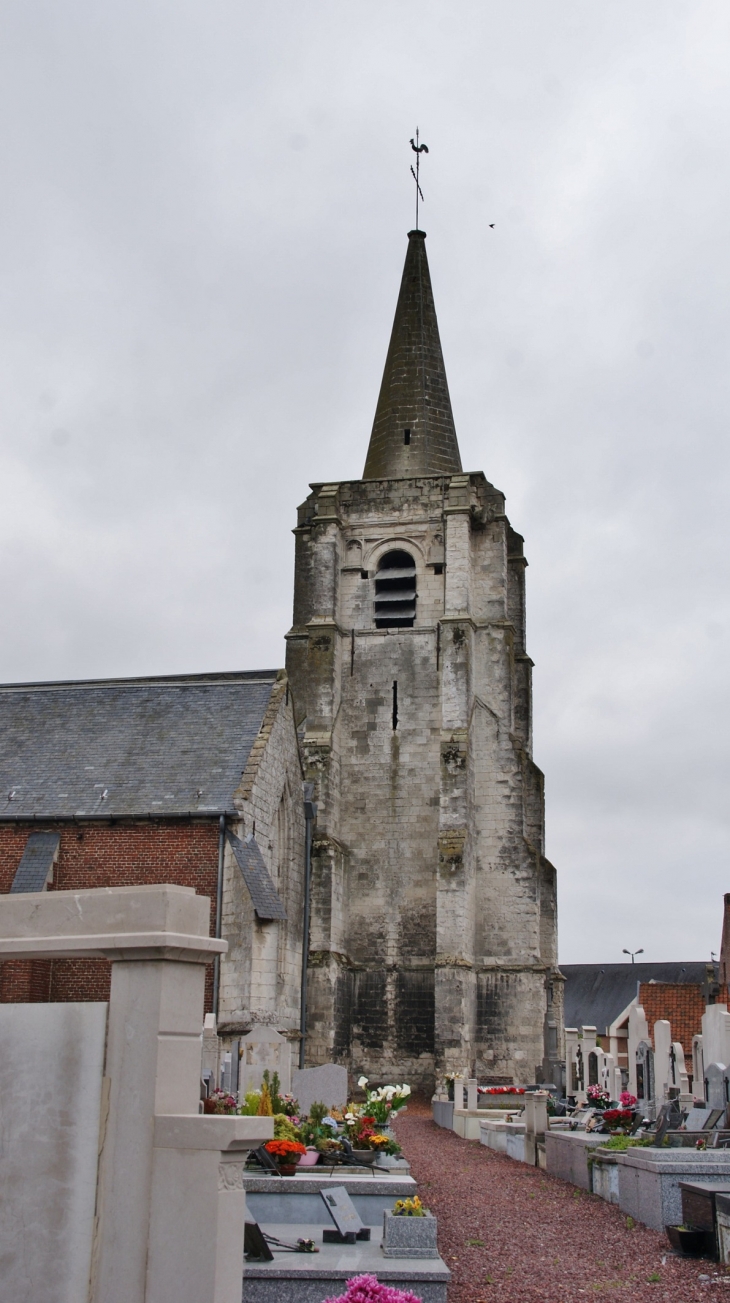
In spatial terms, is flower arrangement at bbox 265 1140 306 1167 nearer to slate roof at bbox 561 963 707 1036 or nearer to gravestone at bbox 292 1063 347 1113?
gravestone at bbox 292 1063 347 1113

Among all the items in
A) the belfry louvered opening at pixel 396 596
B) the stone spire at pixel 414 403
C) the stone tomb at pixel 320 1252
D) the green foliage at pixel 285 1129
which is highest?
the stone spire at pixel 414 403

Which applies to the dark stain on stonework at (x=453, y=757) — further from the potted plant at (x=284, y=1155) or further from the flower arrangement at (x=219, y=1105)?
the flower arrangement at (x=219, y=1105)

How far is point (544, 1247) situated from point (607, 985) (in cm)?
5649

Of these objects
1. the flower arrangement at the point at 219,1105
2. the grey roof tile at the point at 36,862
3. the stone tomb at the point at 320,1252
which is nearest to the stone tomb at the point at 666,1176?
the stone tomb at the point at 320,1252

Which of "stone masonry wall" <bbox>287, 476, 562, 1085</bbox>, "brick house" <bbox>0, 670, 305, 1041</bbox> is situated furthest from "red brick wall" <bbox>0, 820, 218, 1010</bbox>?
"stone masonry wall" <bbox>287, 476, 562, 1085</bbox>

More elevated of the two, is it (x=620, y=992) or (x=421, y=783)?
(x=421, y=783)

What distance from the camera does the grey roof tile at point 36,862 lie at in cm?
2330

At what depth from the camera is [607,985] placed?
66062mm

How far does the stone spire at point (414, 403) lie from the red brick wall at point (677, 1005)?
1994 cm

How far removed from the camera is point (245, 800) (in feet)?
77.9

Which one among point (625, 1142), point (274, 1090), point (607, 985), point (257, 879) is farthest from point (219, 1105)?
point (607, 985)

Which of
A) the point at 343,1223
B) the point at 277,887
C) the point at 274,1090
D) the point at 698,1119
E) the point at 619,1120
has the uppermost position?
the point at 277,887

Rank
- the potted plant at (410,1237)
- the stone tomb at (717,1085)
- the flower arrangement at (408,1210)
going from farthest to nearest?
the stone tomb at (717,1085) → the flower arrangement at (408,1210) → the potted plant at (410,1237)

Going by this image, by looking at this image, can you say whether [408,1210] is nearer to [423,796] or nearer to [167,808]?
[167,808]
